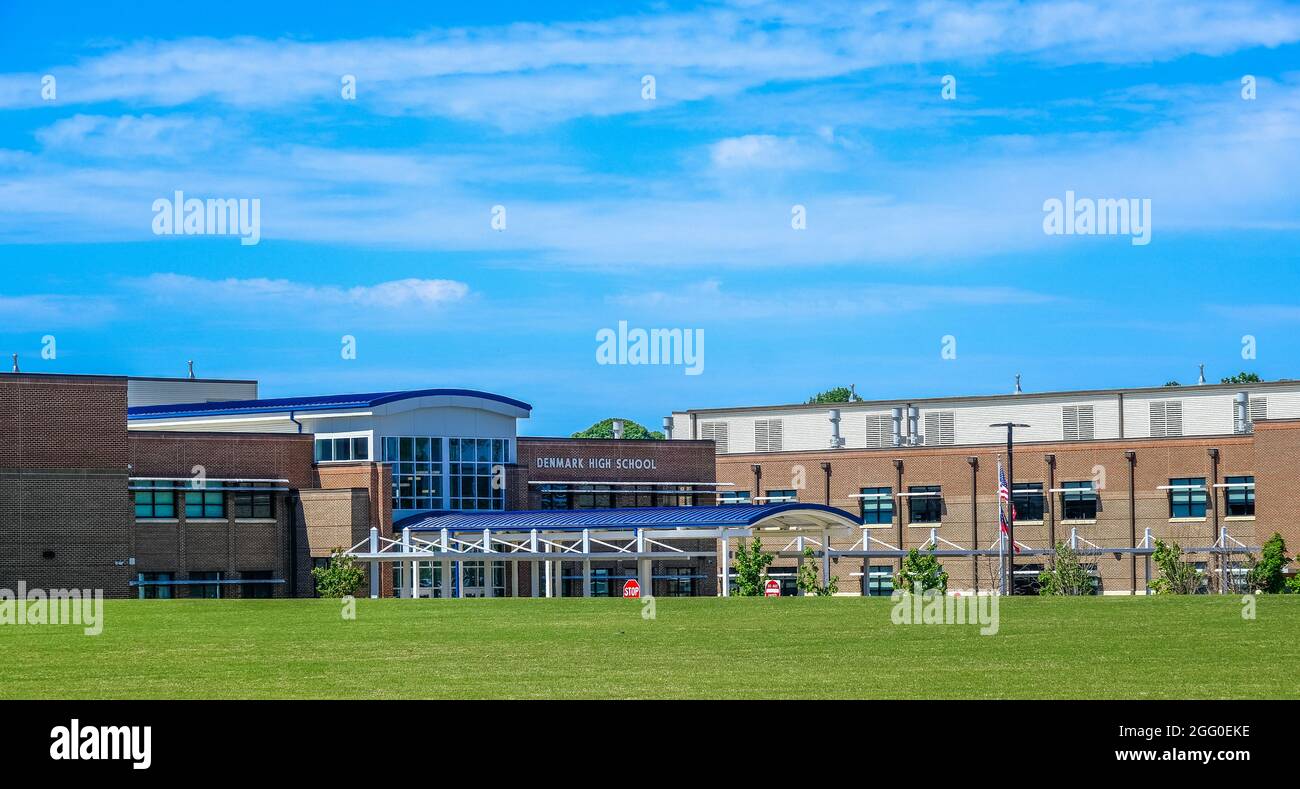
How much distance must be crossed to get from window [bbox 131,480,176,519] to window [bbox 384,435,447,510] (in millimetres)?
8689

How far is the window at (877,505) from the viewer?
92.6 meters

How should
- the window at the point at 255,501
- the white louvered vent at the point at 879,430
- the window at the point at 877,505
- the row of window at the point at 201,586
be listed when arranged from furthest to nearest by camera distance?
1. the white louvered vent at the point at 879,430
2. the window at the point at 877,505
3. the window at the point at 255,501
4. the row of window at the point at 201,586

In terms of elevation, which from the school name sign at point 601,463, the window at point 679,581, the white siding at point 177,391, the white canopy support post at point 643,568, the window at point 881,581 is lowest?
the window at point 881,581

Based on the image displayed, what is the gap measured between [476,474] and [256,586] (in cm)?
1023

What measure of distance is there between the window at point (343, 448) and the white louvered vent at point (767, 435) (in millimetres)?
39394

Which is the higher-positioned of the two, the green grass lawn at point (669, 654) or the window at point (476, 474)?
the window at point (476, 474)

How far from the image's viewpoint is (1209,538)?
81.9 meters

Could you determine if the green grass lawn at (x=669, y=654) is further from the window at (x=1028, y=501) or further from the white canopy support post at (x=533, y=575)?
the window at (x=1028, y=501)

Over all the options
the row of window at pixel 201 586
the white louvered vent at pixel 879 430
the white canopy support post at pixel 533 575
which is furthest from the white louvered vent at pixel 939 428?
the row of window at pixel 201 586

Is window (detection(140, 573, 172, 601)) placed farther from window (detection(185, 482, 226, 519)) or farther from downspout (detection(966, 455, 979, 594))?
downspout (detection(966, 455, 979, 594))
